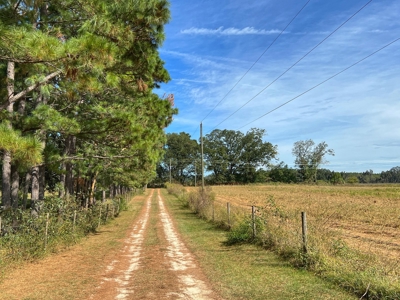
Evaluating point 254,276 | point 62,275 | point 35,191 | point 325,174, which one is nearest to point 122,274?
point 62,275

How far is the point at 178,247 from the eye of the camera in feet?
33.4

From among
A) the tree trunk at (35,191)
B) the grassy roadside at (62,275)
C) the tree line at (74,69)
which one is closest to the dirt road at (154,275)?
the grassy roadside at (62,275)

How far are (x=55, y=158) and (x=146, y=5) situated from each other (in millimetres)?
4835

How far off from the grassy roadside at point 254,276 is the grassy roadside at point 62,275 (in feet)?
8.11

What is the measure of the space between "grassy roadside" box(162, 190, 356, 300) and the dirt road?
348mm

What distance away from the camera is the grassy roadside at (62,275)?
5.61 metres

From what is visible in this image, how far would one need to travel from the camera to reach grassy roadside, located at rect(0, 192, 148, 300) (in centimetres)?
561

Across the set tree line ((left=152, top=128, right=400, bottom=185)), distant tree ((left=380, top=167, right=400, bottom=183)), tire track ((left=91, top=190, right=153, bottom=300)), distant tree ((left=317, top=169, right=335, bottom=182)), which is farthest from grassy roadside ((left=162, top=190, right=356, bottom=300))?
distant tree ((left=380, top=167, right=400, bottom=183))

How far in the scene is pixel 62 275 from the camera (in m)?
6.87

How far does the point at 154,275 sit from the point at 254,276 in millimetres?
2113

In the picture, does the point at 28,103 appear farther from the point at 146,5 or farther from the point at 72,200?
the point at 146,5

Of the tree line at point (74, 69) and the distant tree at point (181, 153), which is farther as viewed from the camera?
the distant tree at point (181, 153)

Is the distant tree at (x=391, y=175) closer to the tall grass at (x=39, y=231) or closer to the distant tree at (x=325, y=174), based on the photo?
the distant tree at (x=325, y=174)

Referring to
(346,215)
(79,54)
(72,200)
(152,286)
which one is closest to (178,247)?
(152,286)
